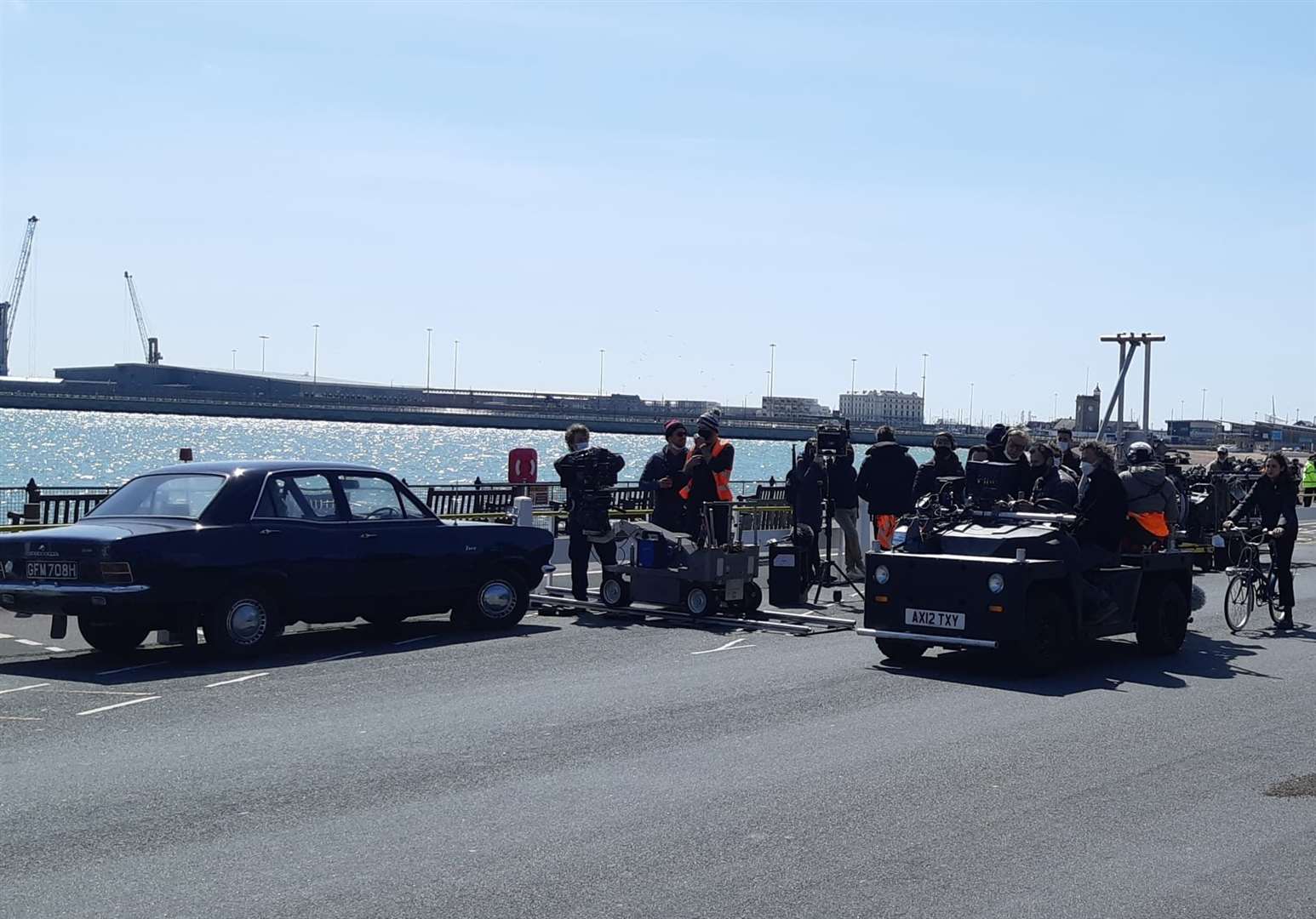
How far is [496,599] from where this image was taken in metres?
14.4

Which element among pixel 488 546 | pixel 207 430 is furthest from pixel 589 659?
pixel 207 430

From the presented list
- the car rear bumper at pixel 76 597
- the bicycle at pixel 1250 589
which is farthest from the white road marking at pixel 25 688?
the bicycle at pixel 1250 589

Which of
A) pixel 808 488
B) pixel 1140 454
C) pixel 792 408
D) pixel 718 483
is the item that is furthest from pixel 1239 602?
pixel 792 408

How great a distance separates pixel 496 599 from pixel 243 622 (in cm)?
287

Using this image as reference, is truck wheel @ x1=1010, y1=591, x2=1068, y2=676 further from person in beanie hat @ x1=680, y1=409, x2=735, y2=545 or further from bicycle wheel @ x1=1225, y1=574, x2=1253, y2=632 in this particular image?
person in beanie hat @ x1=680, y1=409, x2=735, y2=545

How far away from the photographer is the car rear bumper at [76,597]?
1137cm

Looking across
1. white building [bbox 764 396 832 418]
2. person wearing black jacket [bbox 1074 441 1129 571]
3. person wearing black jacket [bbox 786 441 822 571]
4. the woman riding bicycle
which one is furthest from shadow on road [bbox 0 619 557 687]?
white building [bbox 764 396 832 418]

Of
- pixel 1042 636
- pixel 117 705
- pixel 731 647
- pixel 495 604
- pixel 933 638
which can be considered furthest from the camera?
pixel 495 604

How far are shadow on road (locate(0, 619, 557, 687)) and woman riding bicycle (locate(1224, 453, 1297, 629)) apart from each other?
8.01m

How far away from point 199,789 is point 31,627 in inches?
283

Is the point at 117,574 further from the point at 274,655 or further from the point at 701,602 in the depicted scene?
the point at 701,602

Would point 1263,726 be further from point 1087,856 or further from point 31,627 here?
point 31,627

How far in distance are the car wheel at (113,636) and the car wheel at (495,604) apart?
3.09 m

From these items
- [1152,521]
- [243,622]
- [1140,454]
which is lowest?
[243,622]
